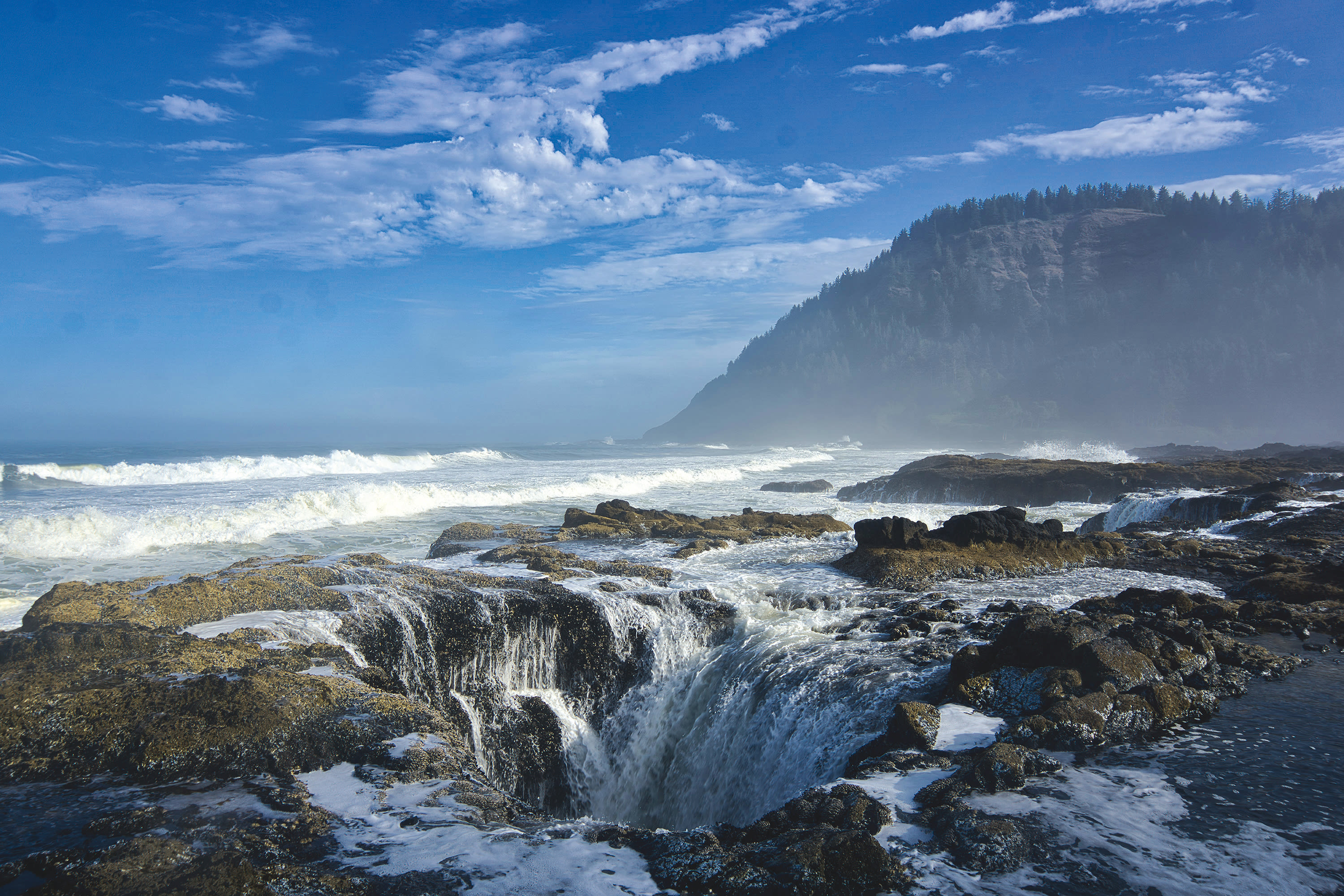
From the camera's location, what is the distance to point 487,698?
8344mm

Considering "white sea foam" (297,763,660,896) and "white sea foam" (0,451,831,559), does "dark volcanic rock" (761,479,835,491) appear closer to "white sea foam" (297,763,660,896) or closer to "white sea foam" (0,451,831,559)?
"white sea foam" (0,451,831,559)

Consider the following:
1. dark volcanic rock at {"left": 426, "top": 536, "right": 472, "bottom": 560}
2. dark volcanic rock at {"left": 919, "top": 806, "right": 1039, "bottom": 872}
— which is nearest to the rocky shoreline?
dark volcanic rock at {"left": 919, "top": 806, "right": 1039, "bottom": 872}

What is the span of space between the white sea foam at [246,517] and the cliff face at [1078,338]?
73.2 m

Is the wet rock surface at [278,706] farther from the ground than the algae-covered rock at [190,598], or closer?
closer

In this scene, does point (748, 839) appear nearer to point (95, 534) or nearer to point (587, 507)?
point (95, 534)

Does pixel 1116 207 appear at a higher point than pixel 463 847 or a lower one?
higher

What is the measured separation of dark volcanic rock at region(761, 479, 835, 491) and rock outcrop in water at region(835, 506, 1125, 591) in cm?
1742

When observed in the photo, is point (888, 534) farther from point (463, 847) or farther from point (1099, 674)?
point (463, 847)

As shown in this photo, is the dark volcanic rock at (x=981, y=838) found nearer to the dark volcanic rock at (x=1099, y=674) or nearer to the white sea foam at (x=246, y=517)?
the dark volcanic rock at (x=1099, y=674)

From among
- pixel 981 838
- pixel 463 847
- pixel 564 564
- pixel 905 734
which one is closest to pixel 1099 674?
pixel 905 734

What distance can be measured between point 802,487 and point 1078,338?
95.4 meters

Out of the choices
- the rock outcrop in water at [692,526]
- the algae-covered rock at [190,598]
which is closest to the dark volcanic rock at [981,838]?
the algae-covered rock at [190,598]

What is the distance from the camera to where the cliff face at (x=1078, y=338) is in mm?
82750

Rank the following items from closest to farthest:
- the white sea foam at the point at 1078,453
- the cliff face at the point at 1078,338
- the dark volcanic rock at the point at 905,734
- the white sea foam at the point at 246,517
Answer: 1. the dark volcanic rock at the point at 905,734
2. the white sea foam at the point at 246,517
3. the white sea foam at the point at 1078,453
4. the cliff face at the point at 1078,338
